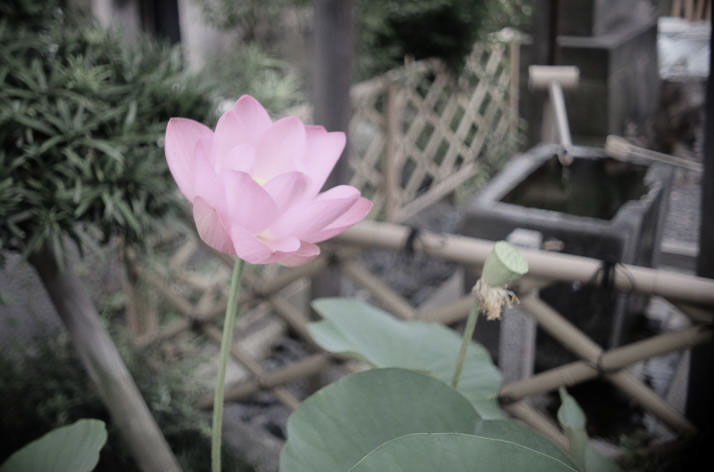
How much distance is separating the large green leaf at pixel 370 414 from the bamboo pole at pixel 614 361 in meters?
0.64

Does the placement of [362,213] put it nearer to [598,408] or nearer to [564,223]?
[598,408]

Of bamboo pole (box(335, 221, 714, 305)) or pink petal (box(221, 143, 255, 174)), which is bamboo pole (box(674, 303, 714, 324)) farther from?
pink petal (box(221, 143, 255, 174))

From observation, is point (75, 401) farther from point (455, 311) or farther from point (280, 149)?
point (280, 149)

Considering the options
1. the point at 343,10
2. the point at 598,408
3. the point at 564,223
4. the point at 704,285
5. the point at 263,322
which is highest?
the point at 343,10

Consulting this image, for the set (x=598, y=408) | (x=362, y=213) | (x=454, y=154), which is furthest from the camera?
(x=454, y=154)

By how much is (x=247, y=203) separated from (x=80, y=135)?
609 millimetres

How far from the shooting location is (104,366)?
1037mm

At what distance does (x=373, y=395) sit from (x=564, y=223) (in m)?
1.22

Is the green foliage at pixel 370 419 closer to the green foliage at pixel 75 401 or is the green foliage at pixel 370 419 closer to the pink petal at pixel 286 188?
the pink petal at pixel 286 188

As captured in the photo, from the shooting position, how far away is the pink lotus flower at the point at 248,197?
416 mm

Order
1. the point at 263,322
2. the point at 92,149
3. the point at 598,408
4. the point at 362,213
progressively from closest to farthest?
1. the point at 362,213
2. the point at 92,149
3. the point at 598,408
4. the point at 263,322

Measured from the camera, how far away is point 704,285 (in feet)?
3.11

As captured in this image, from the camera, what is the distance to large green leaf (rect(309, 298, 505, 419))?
2.22 ft

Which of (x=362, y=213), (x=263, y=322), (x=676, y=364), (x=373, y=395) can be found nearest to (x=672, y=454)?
(x=676, y=364)
